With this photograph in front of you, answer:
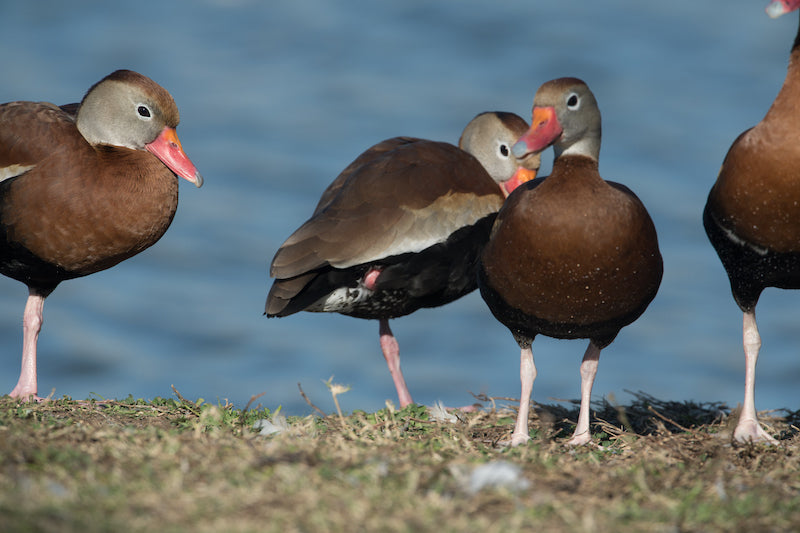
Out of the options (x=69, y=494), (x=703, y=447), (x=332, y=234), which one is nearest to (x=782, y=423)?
(x=703, y=447)

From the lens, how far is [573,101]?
→ 4.59 m

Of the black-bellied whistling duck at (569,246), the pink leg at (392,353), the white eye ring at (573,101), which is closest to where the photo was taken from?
the black-bellied whistling duck at (569,246)

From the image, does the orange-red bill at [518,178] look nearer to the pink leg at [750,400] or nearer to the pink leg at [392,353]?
the pink leg at [392,353]

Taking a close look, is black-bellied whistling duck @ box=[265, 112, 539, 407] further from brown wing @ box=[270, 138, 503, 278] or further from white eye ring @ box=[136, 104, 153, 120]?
white eye ring @ box=[136, 104, 153, 120]

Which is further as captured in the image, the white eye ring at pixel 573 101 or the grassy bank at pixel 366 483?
the white eye ring at pixel 573 101

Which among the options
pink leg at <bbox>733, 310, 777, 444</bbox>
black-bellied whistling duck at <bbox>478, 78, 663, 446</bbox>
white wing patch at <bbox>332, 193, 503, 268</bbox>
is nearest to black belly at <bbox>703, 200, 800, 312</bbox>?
pink leg at <bbox>733, 310, 777, 444</bbox>

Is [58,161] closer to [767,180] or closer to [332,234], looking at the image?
[332,234]

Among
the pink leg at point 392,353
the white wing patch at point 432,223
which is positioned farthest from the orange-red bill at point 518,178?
the pink leg at point 392,353

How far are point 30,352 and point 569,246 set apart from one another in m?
3.13

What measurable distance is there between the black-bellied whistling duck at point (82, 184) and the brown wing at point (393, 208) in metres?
0.91

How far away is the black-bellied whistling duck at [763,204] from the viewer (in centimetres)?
429

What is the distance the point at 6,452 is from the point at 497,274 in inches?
92.4

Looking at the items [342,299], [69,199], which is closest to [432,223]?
[342,299]

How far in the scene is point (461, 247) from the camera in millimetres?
5480
